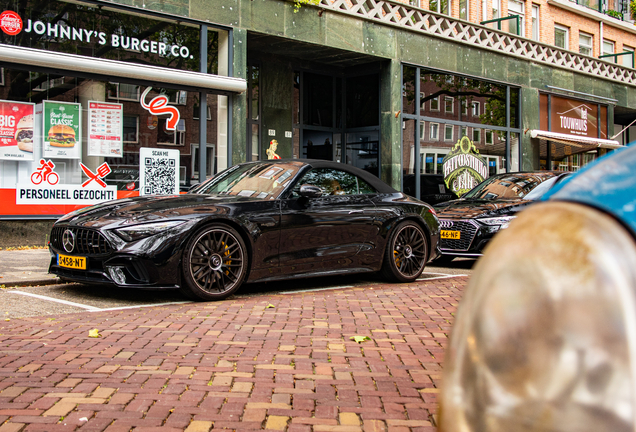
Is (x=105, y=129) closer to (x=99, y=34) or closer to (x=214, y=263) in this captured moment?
(x=99, y=34)

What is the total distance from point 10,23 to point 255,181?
6302 mm

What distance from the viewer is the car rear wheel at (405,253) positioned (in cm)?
786

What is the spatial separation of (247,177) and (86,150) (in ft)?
18.3

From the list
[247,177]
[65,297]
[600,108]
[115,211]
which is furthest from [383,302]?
[600,108]

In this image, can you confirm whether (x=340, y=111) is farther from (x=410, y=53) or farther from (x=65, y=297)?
(x=65, y=297)

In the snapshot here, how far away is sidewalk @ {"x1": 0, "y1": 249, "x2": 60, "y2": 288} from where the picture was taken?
297 inches

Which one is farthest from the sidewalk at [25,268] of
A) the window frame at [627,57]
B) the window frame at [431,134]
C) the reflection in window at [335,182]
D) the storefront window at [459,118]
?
the window frame at [627,57]

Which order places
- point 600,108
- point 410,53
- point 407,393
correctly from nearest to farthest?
point 407,393, point 410,53, point 600,108

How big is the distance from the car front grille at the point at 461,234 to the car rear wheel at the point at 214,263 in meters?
4.24

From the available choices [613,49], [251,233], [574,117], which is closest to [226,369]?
[251,233]

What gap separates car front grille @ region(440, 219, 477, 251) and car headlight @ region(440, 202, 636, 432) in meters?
8.78

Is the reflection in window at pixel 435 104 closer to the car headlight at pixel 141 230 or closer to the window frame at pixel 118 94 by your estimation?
the window frame at pixel 118 94

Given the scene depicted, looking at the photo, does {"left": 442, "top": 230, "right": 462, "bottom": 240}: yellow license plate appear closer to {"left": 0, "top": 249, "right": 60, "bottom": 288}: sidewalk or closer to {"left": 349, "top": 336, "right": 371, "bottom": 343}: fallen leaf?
{"left": 349, "top": 336, "right": 371, "bottom": 343}: fallen leaf

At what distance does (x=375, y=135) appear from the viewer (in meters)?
17.3
